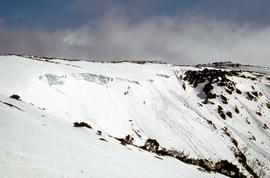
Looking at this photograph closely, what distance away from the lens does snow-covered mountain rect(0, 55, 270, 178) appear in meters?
12.2

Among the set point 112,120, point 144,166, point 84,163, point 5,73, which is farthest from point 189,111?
point 84,163

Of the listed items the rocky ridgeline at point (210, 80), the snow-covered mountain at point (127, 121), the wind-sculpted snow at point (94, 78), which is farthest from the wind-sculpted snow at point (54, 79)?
the rocky ridgeline at point (210, 80)

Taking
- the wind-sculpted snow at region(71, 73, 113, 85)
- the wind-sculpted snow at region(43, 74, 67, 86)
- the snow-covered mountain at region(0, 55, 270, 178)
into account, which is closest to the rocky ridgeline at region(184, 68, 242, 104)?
the snow-covered mountain at region(0, 55, 270, 178)

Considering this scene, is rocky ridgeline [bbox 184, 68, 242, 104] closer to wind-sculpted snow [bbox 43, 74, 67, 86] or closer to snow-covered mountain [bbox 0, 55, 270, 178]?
snow-covered mountain [bbox 0, 55, 270, 178]

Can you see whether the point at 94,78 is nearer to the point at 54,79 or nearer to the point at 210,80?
the point at 54,79

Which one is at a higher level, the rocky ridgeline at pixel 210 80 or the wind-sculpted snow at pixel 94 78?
the rocky ridgeline at pixel 210 80

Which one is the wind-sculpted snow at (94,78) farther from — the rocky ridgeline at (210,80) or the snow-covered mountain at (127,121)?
the rocky ridgeline at (210,80)

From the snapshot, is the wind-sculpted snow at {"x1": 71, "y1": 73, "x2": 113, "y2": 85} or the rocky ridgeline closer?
the wind-sculpted snow at {"x1": 71, "y1": 73, "x2": 113, "y2": 85}

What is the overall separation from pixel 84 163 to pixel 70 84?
24.6 meters

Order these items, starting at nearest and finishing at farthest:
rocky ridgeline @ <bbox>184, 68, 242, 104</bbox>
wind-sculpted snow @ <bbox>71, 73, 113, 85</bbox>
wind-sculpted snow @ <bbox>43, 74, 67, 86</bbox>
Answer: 1. wind-sculpted snow @ <bbox>43, 74, 67, 86</bbox>
2. wind-sculpted snow @ <bbox>71, 73, 113, 85</bbox>
3. rocky ridgeline @ <bbox>184, 68, 242, 104</bbox>

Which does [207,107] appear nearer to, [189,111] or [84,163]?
[189,111]

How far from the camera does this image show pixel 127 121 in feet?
125

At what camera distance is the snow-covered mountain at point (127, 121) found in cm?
1222

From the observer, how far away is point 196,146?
4134 cm
